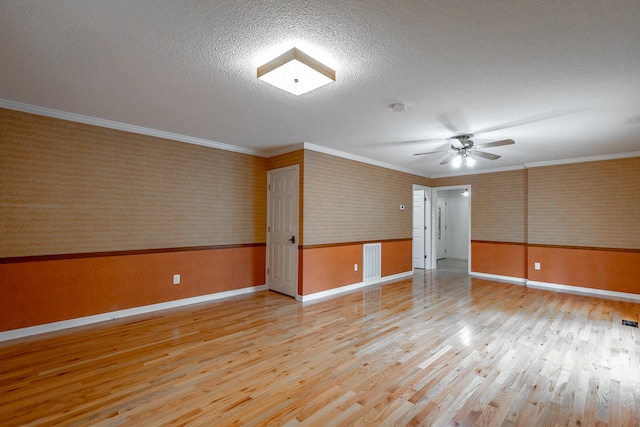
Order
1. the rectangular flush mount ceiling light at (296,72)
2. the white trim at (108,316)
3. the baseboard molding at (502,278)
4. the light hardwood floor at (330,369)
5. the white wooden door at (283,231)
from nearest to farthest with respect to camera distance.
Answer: the light hardwood floor at (330,369) → the rectangular flush mount ceiling light at (296,72) → the white trim at (108,316) → the white wooden door at (283,231) → the baseboard molding at (502,278)

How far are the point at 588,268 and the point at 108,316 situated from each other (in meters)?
7.69

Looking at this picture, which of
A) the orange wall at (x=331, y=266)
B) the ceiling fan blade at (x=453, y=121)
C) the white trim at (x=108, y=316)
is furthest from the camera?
the orange wall at (x=331, y=266)

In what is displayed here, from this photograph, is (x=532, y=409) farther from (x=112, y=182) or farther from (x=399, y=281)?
(x=112, y=182)

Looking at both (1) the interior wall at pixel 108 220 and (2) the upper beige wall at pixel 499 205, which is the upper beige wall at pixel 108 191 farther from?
(2) the upper beige wall at pixel 499 205

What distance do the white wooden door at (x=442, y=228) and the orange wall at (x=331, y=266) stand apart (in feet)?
12.2

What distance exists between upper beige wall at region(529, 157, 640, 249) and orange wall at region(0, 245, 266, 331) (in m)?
5.81

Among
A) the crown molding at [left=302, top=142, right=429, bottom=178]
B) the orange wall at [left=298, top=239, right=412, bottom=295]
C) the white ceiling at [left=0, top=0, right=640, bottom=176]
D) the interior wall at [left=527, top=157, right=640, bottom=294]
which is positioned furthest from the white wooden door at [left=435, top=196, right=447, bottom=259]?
the white ceiling at [left=0, top=0, right=640, bottom=176]

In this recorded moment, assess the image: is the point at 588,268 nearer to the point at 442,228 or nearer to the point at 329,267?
the point at 442,228

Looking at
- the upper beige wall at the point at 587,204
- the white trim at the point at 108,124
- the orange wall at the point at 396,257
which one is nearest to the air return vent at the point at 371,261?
the orange wall at the point at 396,257

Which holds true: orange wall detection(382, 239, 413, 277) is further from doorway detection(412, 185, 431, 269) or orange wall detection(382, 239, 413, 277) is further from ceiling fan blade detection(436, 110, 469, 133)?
ceiling fan blade detection(436, 110, 469, 133)

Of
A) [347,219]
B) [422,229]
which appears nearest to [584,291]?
[422,229]

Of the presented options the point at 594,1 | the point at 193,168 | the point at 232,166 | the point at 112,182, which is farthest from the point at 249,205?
the point at 594,1

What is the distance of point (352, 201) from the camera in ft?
17.9

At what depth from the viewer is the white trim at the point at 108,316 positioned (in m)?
3.10
